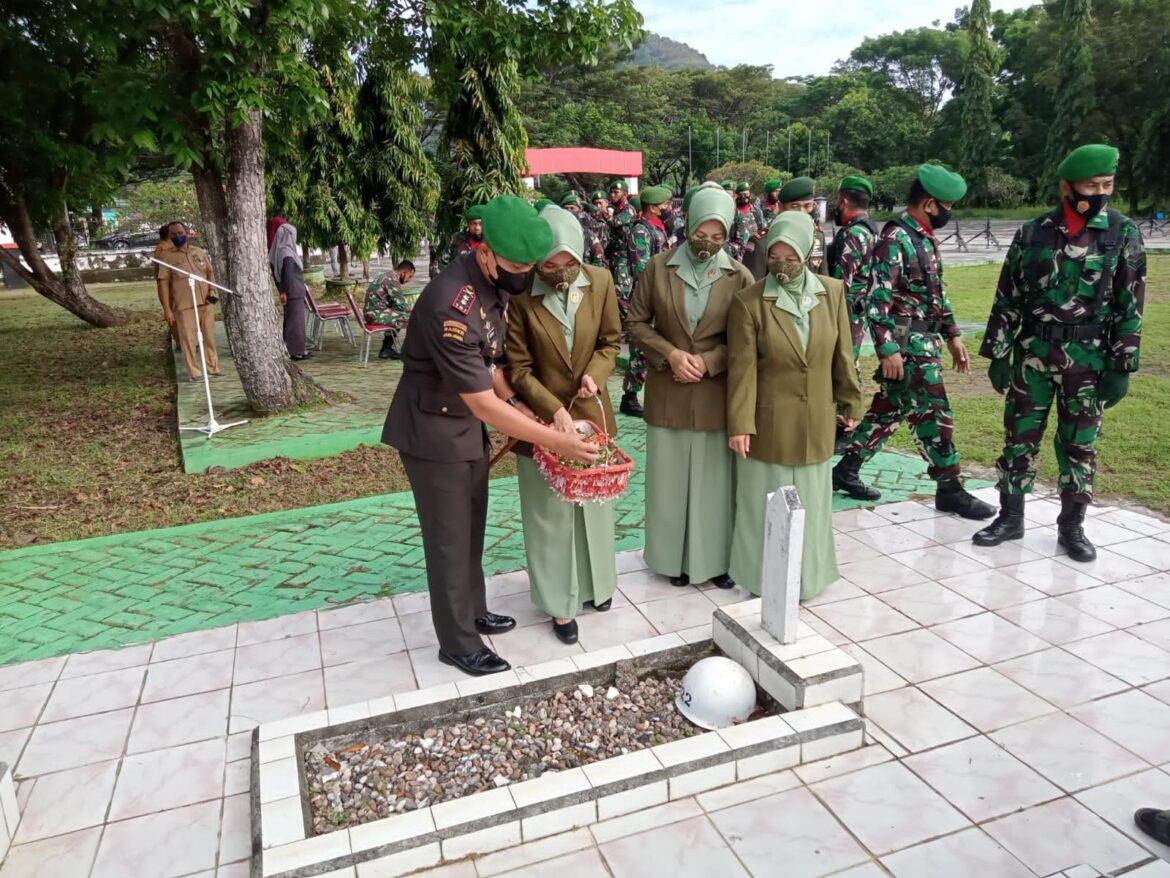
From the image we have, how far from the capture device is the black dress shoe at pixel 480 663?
3.56m

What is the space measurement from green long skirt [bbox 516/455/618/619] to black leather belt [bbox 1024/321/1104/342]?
2.38 metres

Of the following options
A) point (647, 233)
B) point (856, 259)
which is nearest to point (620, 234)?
point (647, 233)

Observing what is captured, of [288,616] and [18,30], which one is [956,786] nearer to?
[288,616]

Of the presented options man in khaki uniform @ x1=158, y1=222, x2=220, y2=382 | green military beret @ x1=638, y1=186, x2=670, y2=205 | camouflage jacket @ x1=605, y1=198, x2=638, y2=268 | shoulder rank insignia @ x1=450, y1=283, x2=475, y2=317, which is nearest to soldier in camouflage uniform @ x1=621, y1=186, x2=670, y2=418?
green military beret @ x1=638, y1=186, x2=670, y2=205

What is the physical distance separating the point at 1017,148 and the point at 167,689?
49.1 meters

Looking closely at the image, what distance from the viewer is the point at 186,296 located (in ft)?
33.3

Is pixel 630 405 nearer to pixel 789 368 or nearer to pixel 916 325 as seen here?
pixel 916 325

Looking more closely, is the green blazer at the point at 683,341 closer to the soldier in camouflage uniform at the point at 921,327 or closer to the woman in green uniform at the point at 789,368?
the woman in green uniform at the point at 789,368

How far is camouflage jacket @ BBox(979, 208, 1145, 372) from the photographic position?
4164mm

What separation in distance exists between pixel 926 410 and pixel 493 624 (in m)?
2.76

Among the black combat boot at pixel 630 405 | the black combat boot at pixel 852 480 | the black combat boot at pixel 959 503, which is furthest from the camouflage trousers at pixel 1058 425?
the black combat boot at pixel 630 405

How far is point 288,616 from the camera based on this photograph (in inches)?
166

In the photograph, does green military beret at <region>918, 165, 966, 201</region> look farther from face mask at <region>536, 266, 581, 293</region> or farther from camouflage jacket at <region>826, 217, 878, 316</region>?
face mask at <region>536, 266, 581, 293</region>

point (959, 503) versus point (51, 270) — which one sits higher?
point (51, 270)
